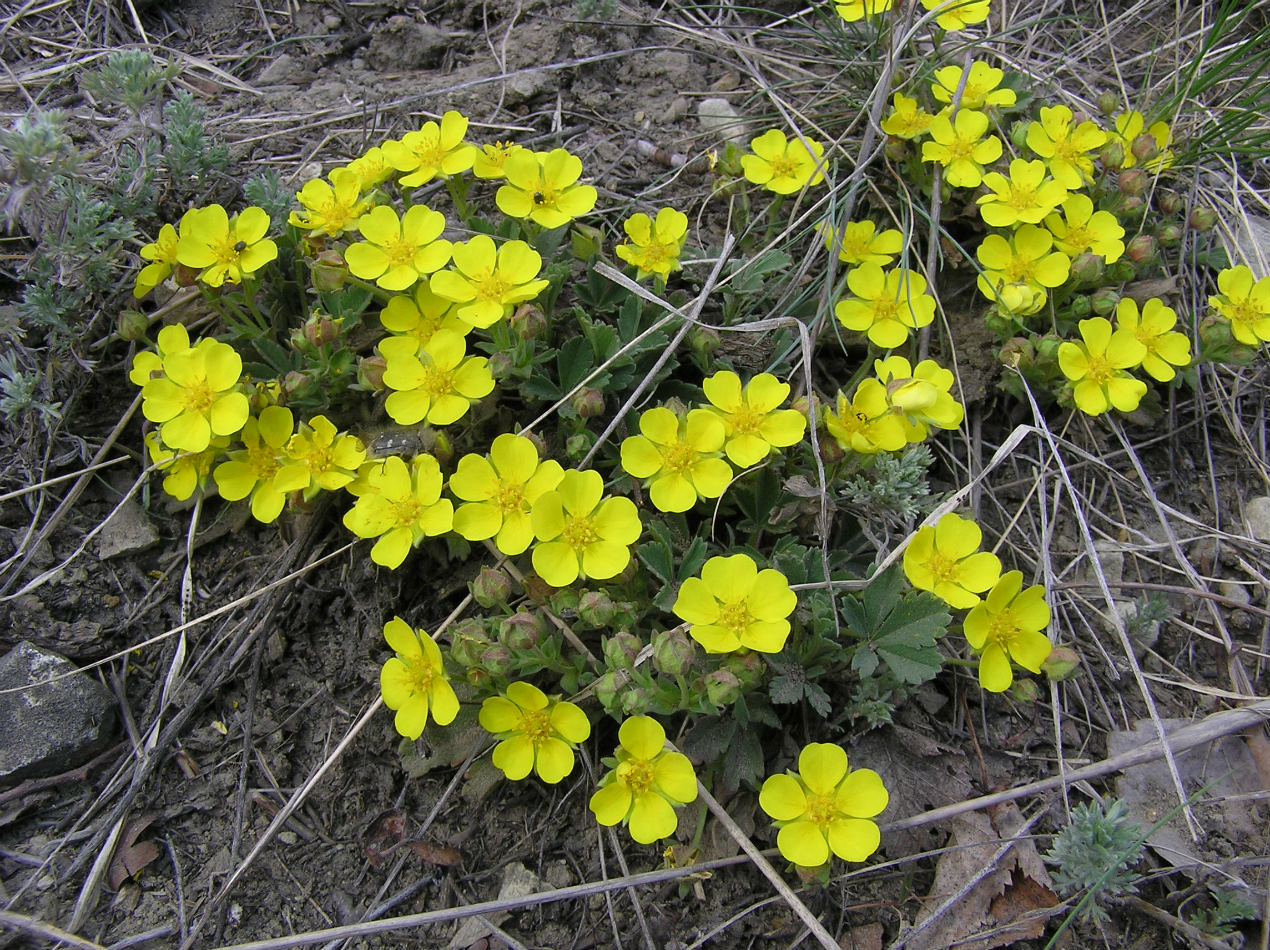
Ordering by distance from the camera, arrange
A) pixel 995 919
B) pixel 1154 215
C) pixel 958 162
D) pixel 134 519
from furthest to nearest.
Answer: pixel 1154 215
pixel 958 162
pixel 134 519
pixel 995 919

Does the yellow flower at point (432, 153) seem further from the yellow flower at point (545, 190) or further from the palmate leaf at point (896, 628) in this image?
the palmate leaf at point (896, 628)

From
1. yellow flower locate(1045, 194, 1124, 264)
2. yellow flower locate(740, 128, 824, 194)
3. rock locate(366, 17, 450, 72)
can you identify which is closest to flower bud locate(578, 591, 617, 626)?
yellow flower locate(740, 128, 824, 194)

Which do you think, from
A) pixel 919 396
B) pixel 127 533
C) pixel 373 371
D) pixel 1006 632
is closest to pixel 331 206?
pixel 373 371

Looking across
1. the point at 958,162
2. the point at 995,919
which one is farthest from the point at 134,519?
the point at 958,162

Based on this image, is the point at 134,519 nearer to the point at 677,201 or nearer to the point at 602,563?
the point at 602,563

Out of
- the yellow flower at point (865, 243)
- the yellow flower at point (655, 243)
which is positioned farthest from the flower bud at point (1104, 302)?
the yellow flower at point (655, 243)

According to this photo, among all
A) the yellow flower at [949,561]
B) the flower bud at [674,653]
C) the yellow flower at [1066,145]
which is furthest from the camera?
the yellow flower at [1066,145]

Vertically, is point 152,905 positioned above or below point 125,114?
below
